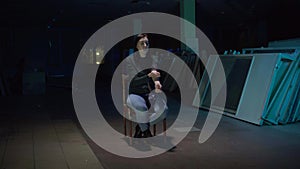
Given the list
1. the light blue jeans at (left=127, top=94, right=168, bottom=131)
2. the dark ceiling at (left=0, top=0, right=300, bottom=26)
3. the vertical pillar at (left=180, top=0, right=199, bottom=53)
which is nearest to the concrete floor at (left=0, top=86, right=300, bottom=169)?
the light blue jeans at (left=127, top=94, right=168, bottom=131)

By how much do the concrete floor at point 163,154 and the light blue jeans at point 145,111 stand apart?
512mm

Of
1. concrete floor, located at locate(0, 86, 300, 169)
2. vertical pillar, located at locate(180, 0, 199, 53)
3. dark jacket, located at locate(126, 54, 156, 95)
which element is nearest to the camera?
concrete floor, located at locate(0, 86, 300, 169)

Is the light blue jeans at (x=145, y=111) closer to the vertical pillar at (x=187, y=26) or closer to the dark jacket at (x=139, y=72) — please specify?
the dark jacket at (x=139, y=72)

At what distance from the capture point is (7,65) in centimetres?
2409

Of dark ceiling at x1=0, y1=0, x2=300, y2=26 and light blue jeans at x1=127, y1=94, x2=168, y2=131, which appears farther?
dark ceiling at x1=0, y1=0, x2=300, y2=26

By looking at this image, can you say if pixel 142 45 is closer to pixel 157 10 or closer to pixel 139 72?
pixel 139 72

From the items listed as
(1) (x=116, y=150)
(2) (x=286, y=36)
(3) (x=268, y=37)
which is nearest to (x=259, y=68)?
(1) (x=116, y=150)

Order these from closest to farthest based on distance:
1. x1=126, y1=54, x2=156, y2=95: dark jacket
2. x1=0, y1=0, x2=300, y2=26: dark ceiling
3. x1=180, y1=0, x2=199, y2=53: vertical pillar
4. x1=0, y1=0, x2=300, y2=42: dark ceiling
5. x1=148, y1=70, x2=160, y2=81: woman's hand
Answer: x1=148, y1=70, x2=160, y2=81: woman's hand < x1=126, y1=54, x2=156, y2=95: dark jacket < x1=180, y1=0, x2=199, y2=53: vertical pillar < x1=0, y1=0, x2=300, y2=26: dark ceiling < x1=0, y1=0, x2=300, y2=42: dark ceiling

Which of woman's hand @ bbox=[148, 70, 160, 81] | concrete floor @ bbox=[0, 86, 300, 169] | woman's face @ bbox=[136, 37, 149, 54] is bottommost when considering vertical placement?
concrete floor @ bbox=[0, 86, 300, 169]

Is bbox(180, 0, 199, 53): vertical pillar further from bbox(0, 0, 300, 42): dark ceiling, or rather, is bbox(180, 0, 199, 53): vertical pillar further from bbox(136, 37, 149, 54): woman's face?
bbox(136, 37, 149, 54): woman's face

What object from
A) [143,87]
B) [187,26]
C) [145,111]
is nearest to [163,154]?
[145,111]

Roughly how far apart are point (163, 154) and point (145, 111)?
2.11 ft

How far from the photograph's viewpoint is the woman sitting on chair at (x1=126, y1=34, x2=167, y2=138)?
5.04 meters

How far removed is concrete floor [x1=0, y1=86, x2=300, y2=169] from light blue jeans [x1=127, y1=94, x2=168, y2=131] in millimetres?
512
